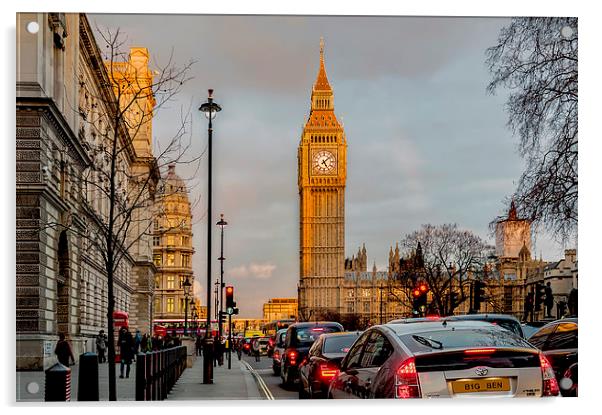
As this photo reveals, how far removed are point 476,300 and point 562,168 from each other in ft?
59.8

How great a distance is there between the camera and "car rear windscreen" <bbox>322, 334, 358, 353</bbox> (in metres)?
16.9

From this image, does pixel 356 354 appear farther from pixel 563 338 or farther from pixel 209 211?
pixel 209 211

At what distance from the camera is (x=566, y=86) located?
617 inches

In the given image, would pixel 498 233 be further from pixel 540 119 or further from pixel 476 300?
pixel 476 300

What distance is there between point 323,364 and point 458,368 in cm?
609

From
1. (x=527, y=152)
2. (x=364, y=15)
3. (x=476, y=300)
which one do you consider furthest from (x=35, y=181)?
(x=476, y=300)

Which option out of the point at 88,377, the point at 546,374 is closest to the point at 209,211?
the point at 88,377

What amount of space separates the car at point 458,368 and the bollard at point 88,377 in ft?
12.8

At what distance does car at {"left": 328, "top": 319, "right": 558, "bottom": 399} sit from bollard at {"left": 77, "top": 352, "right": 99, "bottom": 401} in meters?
3.90

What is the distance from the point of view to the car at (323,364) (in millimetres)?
15406

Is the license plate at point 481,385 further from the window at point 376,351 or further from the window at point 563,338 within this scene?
the window at point 563,338

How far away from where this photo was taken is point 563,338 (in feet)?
51.4

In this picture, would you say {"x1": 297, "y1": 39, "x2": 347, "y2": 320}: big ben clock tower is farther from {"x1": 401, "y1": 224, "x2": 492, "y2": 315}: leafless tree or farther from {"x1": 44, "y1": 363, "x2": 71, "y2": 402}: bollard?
{"x1": 44, "y1": 363, "x2": 71, "y2": 402}: bollard

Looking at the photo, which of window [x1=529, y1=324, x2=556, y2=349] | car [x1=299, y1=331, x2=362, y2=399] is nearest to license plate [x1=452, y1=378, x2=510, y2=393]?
car [x1=299, y1=331, x2=362, y2=399]
